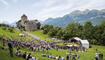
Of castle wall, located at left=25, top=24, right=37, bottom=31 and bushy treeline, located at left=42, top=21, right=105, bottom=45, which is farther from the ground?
castle wall, located at left=25, top=24, right=37, bottom=31

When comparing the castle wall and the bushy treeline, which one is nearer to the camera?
the bushy treeline

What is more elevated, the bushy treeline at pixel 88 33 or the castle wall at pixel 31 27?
the castle wall at pixel 31 27

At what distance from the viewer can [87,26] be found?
9488 cm

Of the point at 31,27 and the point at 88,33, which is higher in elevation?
the point at 31,27

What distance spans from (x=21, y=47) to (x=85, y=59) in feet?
62.3

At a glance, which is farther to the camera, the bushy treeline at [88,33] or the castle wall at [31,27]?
the castle wall at [31,27]

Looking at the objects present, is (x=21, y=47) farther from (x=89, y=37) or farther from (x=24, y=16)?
(x=24, y=16)

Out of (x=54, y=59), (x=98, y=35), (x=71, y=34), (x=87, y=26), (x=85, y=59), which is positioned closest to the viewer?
(x=54, y=59)

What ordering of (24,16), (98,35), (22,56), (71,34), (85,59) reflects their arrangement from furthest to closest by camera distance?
(24,16)
(98,35)
(71,34)
(85,59)
(22,56)

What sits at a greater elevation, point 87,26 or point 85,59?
point 87,26

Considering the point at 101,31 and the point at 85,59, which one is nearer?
the point at 85,59

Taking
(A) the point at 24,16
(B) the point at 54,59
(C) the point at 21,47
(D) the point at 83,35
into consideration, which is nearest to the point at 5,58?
(B) the point at 54,59

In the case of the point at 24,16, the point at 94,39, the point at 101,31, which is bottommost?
the point at 94,39

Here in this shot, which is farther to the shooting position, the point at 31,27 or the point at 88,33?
the point at 31,27
